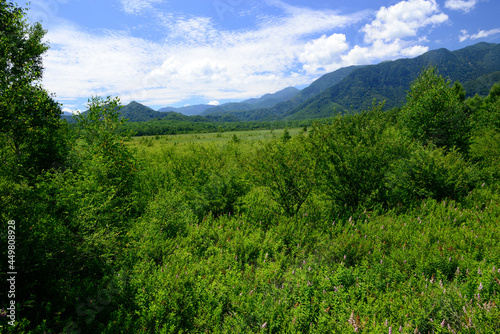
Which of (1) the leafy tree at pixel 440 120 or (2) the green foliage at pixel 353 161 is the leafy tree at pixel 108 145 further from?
(1) the leafy tree at pixel 440 120

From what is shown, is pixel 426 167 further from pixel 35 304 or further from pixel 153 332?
pixel 35 304

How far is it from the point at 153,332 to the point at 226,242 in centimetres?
254

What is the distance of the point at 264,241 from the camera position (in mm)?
5496

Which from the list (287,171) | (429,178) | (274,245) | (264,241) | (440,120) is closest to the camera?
(274,245)

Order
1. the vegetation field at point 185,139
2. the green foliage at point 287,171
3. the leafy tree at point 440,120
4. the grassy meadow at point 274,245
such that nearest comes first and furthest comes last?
1. the grassy meadow at point 274,245
2. the green foliage at point 287,171
3. the leafy tree at point 440,120
4. the vegetation field at point 185,139

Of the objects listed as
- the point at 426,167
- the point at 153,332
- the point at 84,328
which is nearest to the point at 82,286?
the point at 84,328

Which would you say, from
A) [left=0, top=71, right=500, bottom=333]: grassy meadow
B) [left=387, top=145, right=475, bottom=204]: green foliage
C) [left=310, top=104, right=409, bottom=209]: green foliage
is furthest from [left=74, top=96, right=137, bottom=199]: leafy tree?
[left=387, top=145, right=475, bottom=204]: green foliage

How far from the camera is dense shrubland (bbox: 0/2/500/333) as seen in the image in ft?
10.7

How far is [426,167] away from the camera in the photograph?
7352 mm

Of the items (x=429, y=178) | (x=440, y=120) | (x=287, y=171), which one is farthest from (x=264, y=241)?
(x=440, y=120)

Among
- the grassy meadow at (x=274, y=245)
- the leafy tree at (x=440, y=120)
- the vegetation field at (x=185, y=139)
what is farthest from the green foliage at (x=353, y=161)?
the leafy tree at (x=440, y=120)

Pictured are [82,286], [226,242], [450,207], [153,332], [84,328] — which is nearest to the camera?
[84,328]

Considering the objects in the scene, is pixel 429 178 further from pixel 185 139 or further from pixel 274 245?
pixel 185 139

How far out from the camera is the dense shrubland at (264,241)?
10.7 ft
